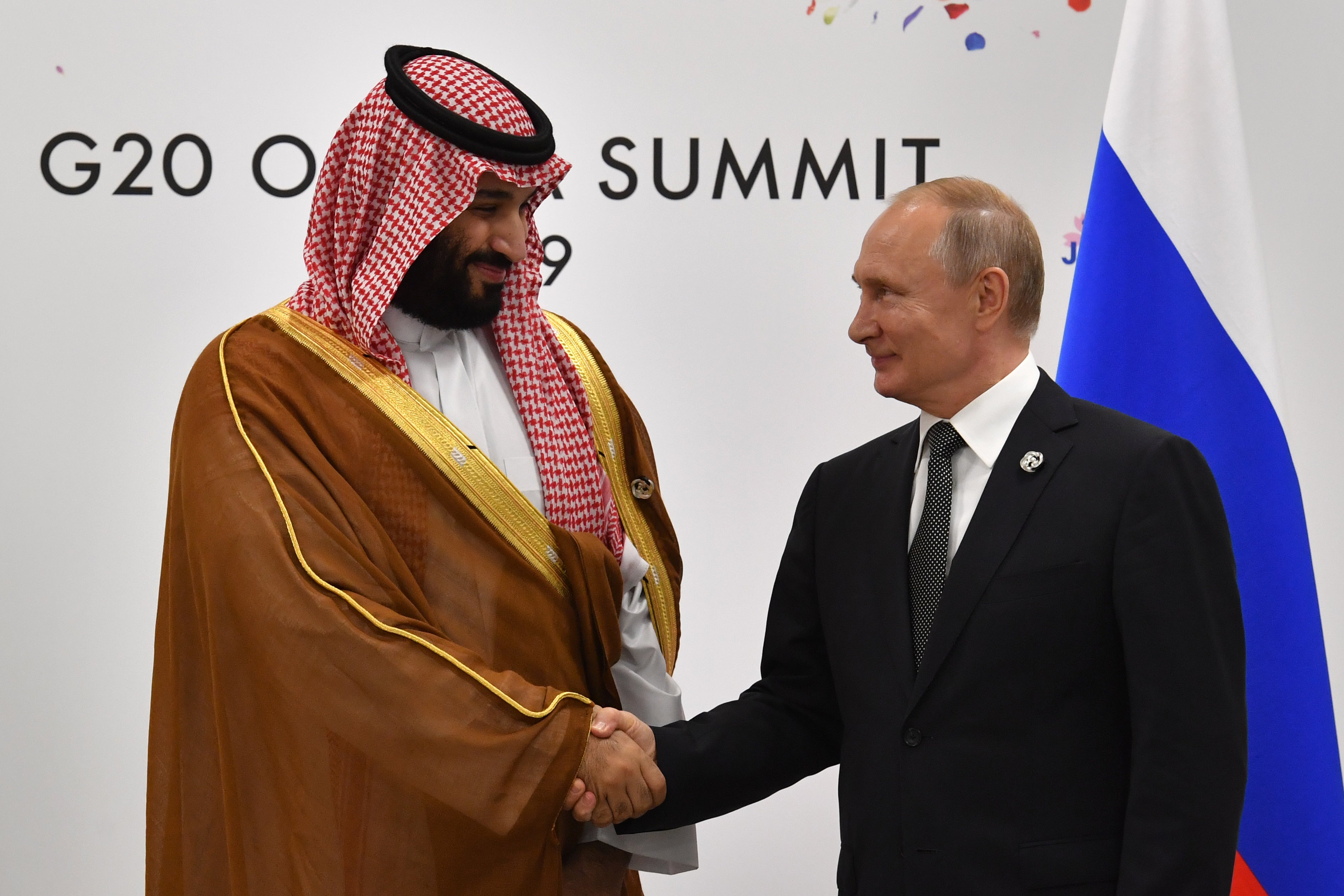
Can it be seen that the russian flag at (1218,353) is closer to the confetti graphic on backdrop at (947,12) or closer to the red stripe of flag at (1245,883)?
the red stripe of flag at (1245,883)

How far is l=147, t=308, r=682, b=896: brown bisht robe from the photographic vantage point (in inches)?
77.0

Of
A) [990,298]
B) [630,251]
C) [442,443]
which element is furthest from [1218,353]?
[442,443]

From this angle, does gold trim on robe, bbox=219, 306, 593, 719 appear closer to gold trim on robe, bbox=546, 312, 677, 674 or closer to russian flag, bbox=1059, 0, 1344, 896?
gold trim on robe, bbox=546, 312, 677, 674

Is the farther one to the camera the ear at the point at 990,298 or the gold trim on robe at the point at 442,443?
the gold trim on robe at the point at 442,443

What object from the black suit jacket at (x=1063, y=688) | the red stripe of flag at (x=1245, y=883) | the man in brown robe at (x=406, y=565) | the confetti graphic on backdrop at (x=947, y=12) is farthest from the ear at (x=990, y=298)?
the confetti graphic on backdrop at (x=947, y=12)

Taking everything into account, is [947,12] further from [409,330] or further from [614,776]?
[614,776]

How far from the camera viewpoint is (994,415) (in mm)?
1947

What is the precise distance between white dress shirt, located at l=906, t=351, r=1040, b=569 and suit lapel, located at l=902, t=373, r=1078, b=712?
3 centimetres

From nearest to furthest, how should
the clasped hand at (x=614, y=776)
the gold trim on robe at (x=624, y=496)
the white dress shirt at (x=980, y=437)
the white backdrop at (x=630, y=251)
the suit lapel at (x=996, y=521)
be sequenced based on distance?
1. the suit lapel at (x=996, y=521)
2. the white dress shirt at (x=980, y=437)
3. the clasped hand at (x=614, y=776)
4. the gold trim on robe at (x=624, y=496)
5. the white backdrop at (x=630, y=251)

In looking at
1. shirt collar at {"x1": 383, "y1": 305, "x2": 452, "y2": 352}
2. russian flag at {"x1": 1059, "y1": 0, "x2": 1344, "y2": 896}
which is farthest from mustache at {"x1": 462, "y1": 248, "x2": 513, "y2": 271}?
russian flag at {"x1": 1059, "y1": 0, "x2": 1344, "y2": 896}

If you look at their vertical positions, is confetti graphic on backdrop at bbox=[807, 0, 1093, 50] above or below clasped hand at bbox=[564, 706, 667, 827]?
above

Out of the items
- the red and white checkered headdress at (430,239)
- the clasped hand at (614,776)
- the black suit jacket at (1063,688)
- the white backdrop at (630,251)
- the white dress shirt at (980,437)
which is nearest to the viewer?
the black suit jacket at (1063,688)

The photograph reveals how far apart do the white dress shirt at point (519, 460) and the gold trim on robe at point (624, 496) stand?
19 millimetres

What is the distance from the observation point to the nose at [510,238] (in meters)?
2.24
